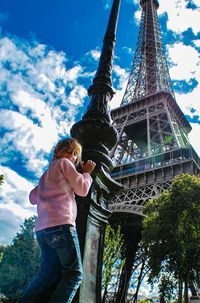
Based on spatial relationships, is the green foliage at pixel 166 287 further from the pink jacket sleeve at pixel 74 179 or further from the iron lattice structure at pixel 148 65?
the iron lattice structure at pixel 148 65

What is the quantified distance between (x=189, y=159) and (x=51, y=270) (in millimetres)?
20755

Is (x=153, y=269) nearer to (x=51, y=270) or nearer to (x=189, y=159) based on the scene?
(x=189, y=159)

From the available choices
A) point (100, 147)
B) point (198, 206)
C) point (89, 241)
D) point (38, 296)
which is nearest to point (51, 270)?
point (38, 296)

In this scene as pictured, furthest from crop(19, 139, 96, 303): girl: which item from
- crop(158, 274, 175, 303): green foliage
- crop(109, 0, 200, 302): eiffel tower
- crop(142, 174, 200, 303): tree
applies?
crop(109, 0, 200, 302): eiffel tower

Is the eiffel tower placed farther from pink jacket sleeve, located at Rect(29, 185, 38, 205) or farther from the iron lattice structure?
pink jacket sleeve, located at Rect(29, 185, 38, 205)

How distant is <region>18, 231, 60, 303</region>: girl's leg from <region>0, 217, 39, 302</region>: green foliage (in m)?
35.3

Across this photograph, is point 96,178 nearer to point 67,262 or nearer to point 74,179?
point 74,179

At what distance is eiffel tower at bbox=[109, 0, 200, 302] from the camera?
2300cm

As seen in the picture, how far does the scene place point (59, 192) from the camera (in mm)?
2309

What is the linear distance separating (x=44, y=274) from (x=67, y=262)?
293 millimetres

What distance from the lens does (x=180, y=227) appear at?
16.0 meters

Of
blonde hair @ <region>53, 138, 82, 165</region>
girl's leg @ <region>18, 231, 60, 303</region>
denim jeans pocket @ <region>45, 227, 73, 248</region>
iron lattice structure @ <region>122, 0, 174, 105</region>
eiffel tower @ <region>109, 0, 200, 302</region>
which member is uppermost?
iron lattice structure @ <region>122, 0, 174, 105</region>

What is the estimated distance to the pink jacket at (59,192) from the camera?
7.22ft

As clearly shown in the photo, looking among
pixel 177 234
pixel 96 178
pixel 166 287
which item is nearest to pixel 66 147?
pixel 96 178
